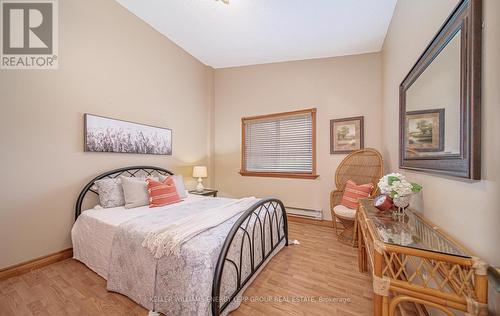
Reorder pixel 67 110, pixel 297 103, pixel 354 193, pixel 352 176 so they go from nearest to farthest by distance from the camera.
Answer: pixel 67 110 → pixel 354 193 → pixel 352 176 → pixel 297 103

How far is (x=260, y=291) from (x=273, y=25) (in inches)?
137

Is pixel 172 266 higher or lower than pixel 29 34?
lower

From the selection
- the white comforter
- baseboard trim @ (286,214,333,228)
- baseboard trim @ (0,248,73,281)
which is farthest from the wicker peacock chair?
baseboard trim @ (0,248,73,281)

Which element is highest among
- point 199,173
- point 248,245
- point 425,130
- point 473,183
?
point 425,130

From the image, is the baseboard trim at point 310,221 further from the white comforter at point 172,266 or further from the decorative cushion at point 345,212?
the white comforter at point 172,266

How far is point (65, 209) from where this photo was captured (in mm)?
2225

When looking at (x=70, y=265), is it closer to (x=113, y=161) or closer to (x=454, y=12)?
(x=113, y=161)

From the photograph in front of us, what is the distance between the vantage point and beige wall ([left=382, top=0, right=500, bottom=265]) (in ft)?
2.70

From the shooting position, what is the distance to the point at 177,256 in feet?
4.34

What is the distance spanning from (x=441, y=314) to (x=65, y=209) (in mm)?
3557

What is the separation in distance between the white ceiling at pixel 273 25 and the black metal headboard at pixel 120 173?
2378mm

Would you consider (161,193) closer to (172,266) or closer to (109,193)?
(109,193)

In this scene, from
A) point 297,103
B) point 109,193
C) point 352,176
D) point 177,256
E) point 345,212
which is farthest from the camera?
point 297,103

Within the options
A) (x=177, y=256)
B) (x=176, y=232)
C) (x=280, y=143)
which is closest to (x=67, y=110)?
(x=176, y=232)
